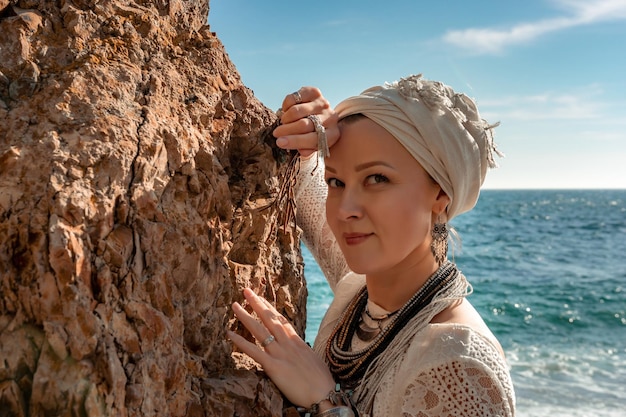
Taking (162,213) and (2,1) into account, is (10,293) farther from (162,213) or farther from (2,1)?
(2,1)

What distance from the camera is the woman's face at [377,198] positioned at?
231cm

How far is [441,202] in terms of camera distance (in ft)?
8.14

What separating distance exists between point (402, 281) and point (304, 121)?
2.59 ft

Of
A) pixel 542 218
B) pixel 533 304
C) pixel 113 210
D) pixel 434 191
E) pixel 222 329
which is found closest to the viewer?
pixel 113 210

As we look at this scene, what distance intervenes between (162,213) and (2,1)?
0.82m

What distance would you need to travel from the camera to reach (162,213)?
1.85 metres

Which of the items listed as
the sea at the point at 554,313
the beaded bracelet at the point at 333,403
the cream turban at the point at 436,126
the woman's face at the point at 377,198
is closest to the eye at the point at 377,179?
the woman's face at the point at 377,198

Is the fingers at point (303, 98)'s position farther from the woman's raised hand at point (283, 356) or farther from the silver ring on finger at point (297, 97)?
the woman's raised hand at point (283, 356)

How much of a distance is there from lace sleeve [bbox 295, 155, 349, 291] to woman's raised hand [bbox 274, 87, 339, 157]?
0.59 m

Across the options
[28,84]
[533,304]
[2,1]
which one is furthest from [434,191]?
[533,304]

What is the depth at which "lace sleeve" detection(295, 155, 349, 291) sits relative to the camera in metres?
3.07

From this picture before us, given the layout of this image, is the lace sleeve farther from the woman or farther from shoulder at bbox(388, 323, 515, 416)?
shoulder at bbox(388, 323, 515, 416)

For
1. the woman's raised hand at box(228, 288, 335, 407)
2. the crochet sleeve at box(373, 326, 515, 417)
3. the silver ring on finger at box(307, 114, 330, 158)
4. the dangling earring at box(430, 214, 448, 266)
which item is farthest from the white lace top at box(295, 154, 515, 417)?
the silver ring on finger at box(307, 114, 330, 158)

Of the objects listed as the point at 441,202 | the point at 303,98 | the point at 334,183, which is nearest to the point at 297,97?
the point at 303,98
